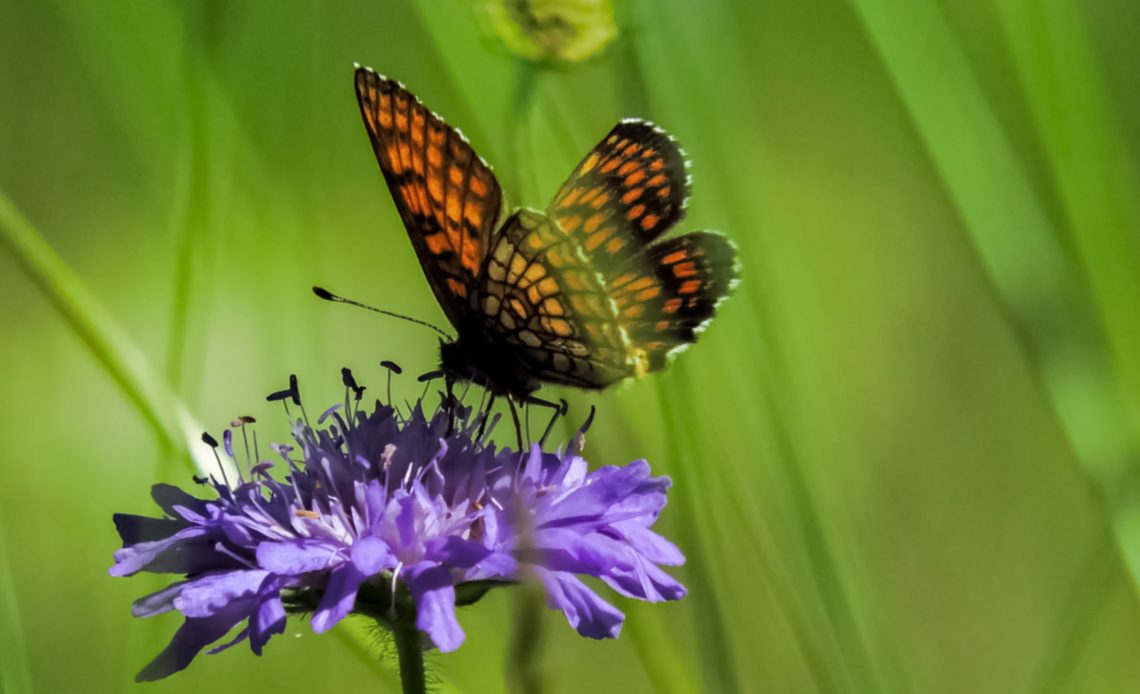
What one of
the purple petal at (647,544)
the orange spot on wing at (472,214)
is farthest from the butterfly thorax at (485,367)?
the purple petal at (647,544)

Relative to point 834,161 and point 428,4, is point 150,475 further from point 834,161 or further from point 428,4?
point 834,161

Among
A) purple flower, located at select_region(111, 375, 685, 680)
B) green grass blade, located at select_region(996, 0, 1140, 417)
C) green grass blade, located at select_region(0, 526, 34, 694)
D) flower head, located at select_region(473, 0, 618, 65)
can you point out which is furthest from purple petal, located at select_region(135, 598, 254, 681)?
green grass blade, located at select_region(996, 0, 1140, 417)

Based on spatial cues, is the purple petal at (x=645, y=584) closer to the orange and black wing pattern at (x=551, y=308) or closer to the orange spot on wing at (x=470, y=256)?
the orange and black wing pattern at (x=551, y=308)

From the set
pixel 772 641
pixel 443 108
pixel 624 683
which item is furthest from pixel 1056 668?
pixel 443 108

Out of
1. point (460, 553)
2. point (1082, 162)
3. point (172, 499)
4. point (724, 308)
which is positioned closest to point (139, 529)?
point (172, 499)

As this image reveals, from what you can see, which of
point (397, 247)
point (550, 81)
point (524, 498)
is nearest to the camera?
point (524, 498)
